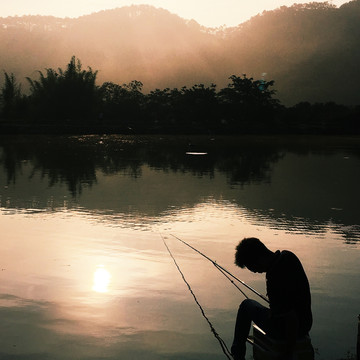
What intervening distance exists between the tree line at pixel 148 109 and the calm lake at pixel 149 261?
68882 mm

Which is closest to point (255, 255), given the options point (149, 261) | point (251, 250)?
point (251, 250)

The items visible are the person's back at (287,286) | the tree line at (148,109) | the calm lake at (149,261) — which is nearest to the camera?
the person's back at (287,286)

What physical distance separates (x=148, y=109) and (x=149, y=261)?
10399cm

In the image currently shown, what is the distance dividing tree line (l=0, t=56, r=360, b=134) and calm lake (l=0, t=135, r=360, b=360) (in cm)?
6888

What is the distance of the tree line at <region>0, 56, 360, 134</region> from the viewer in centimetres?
9438

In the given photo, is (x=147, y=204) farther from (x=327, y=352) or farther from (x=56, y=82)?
(x=56, y=82)

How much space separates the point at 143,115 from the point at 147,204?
92.7 meters

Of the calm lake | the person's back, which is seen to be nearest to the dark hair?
the person's back

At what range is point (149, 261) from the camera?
Answer: 30.1 ft

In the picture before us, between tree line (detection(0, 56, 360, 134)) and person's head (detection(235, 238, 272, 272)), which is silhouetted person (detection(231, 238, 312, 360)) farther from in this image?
tree line (detection(0, 56, 360, 134))

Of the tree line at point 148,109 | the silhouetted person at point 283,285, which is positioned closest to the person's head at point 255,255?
the silhouetted person at point 283,285

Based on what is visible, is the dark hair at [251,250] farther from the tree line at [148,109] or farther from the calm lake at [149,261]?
the tree line at [148,109]

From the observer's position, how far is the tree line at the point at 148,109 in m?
94.4

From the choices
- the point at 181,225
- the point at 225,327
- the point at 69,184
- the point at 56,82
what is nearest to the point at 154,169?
the point at 69,184
